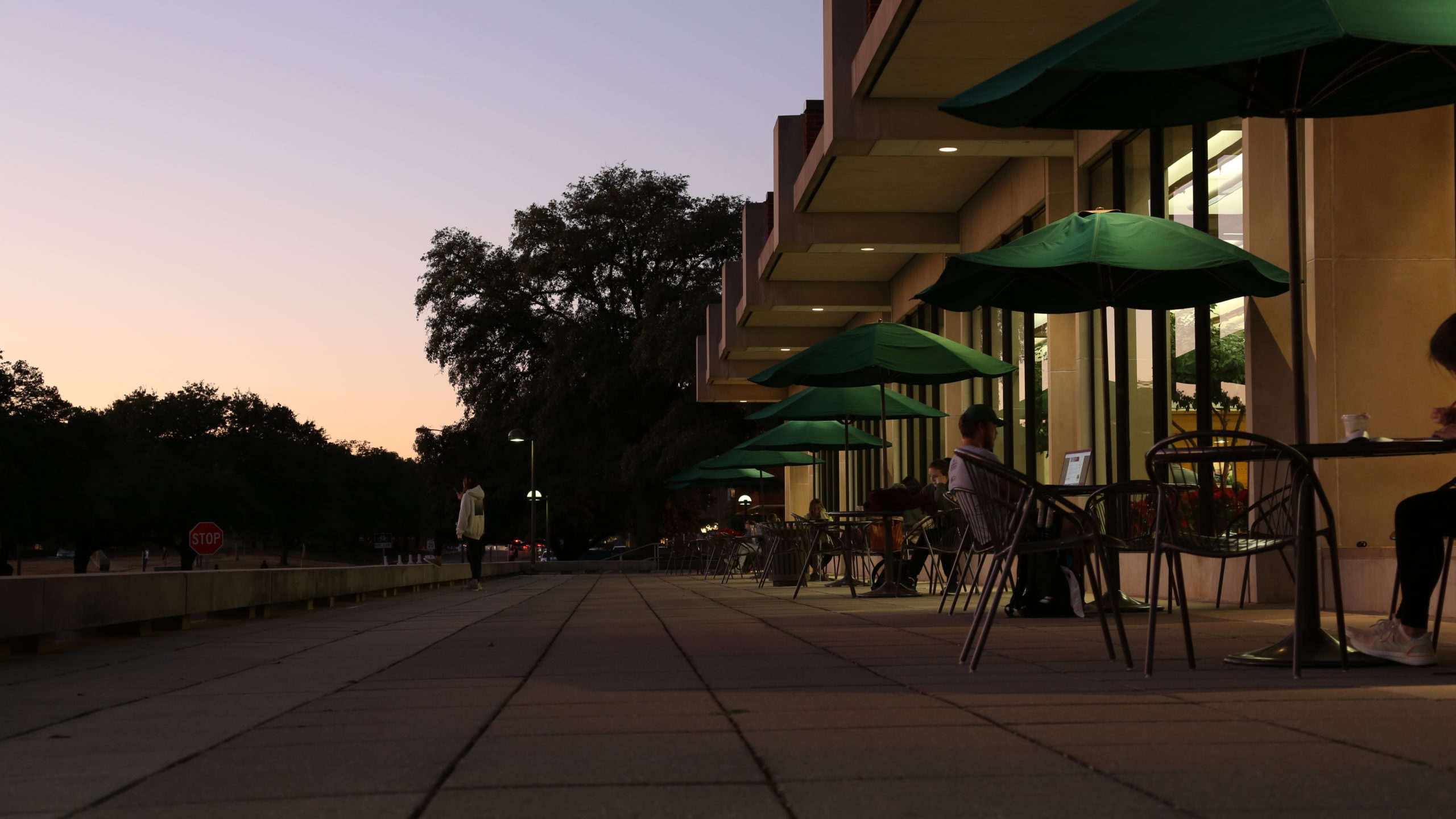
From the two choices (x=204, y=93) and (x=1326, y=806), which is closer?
(x=1326, y=806)

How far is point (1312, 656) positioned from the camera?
510 cm

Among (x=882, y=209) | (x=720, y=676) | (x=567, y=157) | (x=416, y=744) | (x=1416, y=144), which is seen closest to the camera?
(x=416, y=744)

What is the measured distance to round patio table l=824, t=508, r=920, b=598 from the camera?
1162cm

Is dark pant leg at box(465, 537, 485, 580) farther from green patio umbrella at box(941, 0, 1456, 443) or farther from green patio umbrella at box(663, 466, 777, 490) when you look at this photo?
green patio umbrella at box(941, 0, 1456, 443)

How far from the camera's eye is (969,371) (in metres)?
12.0

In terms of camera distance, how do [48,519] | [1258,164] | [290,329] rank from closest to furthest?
1. [1258,164]
2. [48,519]
3. [290,329]

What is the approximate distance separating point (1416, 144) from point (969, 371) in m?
3.73

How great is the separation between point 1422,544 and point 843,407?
9.29 m

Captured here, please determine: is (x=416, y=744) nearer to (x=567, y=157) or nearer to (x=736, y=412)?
(x=736, y=412)

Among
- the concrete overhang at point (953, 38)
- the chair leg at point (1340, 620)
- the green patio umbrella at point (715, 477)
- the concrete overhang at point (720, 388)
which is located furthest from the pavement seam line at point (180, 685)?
the concrete overhang at point (720, 388)

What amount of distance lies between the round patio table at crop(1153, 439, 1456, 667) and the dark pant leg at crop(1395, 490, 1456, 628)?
0.17m

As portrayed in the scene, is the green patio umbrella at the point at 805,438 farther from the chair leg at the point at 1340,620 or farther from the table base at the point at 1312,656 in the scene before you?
the chair leg at the point at 1340,620

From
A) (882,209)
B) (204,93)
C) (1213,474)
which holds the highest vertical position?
(204,93)

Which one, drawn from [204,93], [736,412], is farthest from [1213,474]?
[736,412]
